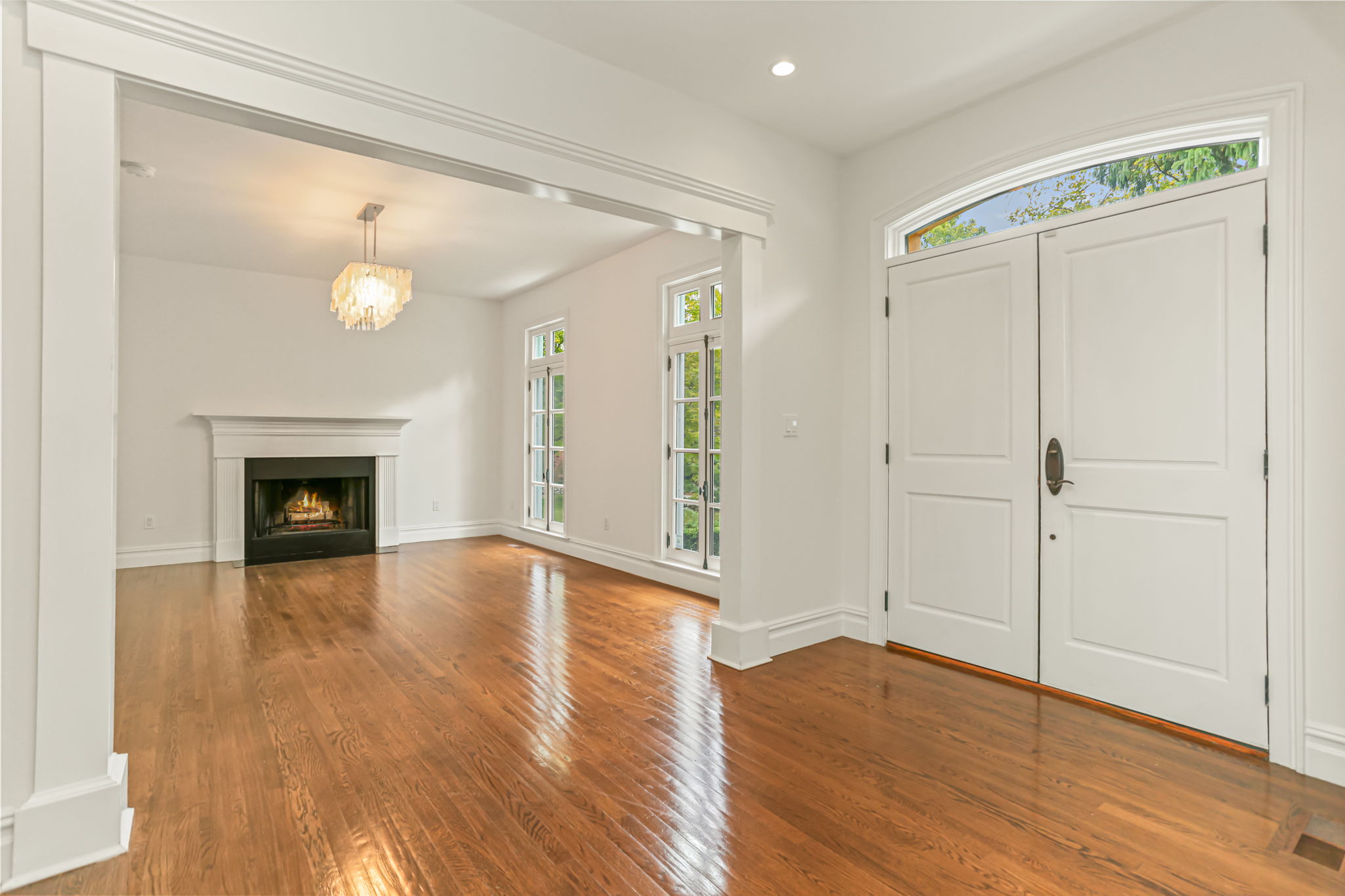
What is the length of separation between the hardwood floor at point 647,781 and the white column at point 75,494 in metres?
0.20

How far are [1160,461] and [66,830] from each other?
4.04 metres

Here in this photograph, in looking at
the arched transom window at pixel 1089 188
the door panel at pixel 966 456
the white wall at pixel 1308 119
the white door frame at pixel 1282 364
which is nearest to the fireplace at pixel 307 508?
the door panel at pixel 966 456

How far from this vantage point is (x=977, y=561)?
3.43m

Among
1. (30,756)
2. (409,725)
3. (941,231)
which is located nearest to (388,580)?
(409,725)

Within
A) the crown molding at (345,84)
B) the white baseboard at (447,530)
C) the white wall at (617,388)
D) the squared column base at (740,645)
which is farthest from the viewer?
the white baseboard at (447,530)

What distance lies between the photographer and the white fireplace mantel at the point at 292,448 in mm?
6414

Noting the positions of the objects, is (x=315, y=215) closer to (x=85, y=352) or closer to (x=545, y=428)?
(x=545, y=428)

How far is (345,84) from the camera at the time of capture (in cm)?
234

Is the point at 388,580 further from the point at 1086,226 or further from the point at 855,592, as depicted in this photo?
the point at 1086,226

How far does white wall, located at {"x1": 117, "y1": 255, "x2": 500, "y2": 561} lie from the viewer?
622 cm

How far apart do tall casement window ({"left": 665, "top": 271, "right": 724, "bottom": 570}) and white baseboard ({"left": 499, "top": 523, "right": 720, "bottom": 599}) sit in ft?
0.43

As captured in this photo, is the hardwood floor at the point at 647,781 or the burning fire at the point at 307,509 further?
the burning fire at the point at 307,509

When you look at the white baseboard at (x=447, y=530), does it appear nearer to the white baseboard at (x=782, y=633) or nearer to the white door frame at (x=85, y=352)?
the white baseboard at (x=782, y=633)

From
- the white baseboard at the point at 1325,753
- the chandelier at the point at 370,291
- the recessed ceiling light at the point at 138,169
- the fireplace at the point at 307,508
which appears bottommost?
the white baseboard at the point at 1325,753
